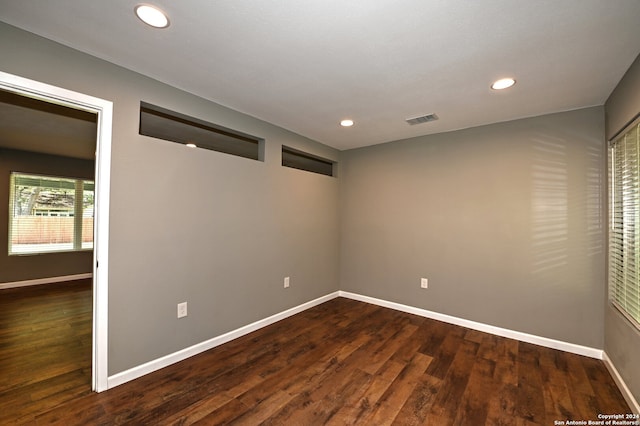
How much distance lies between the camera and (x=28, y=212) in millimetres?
5059

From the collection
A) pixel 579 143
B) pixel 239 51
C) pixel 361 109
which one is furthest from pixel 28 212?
pixel 579 143

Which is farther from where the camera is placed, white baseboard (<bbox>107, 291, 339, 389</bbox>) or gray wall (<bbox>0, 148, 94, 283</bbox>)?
gray wall (<bbox>0, 148, 94, 283</bbox>)

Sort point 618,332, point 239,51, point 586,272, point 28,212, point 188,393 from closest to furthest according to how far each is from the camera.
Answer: point 239,51 → point 188,393 → point 618,332 → point 586,272 → point 28,212

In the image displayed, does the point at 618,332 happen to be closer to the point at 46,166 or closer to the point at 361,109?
the point at 361,109

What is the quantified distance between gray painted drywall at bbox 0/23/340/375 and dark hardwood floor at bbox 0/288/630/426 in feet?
1.17

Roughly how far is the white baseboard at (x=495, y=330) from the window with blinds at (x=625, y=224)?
0.63 m

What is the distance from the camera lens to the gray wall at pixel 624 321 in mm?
1854

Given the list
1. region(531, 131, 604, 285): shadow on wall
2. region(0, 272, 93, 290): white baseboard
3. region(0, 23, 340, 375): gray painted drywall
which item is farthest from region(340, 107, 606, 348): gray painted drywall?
region(0, 272, 93, 290): white baseboard

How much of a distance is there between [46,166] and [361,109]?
6244 millimetres

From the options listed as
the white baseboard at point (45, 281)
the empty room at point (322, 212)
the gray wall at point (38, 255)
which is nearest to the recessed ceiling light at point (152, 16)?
the empty room at point (322, 212)

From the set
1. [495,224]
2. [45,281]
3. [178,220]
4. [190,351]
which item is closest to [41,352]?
[190,351]

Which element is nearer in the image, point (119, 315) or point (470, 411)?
point (470, 411)

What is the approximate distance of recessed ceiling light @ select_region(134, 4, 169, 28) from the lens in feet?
4.80

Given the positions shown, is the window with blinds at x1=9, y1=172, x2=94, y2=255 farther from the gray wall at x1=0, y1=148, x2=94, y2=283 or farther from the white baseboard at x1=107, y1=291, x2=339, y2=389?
the white baseboard at x1=107, y1=291, x2=339, y2=389
